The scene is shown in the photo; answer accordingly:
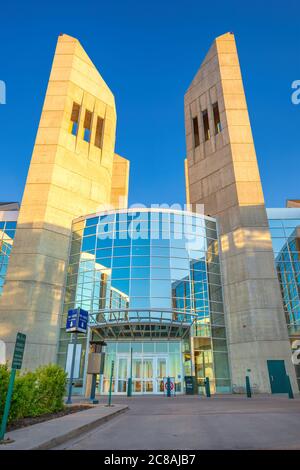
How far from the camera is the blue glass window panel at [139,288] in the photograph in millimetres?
26516

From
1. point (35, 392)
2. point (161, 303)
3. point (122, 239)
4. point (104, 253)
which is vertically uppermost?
point (122, 239)

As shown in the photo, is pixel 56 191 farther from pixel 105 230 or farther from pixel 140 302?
pixel 140 302

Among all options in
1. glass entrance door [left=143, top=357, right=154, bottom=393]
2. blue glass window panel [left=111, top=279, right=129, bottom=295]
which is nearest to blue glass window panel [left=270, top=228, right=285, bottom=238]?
blue glass window panel [left=111, top=279, right=129, bottom=295]

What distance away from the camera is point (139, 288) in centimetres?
2680

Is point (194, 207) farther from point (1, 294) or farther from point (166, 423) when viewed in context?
point (166, 423)

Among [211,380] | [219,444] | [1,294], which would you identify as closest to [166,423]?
[219,444]

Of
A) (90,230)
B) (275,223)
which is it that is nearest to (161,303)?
(90,230)

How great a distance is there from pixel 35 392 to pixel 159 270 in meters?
17.2

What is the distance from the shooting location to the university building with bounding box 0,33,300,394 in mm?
26062

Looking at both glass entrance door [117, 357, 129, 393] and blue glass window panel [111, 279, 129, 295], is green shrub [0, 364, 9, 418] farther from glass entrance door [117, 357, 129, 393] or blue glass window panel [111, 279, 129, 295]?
glass entrance door [117, 357, 129, 393]

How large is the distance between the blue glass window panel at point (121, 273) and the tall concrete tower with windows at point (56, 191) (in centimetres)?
589

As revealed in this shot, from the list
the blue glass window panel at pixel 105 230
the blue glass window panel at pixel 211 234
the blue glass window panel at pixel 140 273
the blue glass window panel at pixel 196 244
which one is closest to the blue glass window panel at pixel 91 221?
the blue glass window panel at pixel 105 230

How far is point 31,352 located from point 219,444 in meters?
24.2

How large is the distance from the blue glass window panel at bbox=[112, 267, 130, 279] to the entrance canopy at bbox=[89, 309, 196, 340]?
10.7 ft
